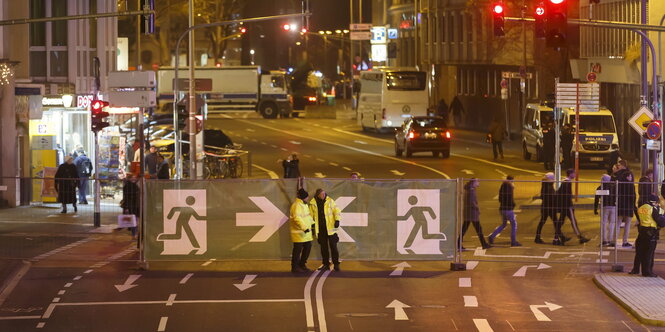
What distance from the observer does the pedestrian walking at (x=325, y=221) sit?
72.4 feet

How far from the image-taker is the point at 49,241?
89.4ft

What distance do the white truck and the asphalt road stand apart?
54774 mm

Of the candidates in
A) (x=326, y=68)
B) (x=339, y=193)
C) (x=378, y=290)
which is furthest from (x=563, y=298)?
(x=326, y=68)

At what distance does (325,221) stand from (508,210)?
5452 millimetres

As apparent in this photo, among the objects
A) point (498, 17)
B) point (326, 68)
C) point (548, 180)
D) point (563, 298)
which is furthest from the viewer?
point (326, 68)

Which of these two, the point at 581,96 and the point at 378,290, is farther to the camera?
the point at 581,96

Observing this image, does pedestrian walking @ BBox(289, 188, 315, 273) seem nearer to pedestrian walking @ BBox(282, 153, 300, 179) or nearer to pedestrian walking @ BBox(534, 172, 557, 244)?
pedestrian walking @ BBox(534, 172, 557, 244)

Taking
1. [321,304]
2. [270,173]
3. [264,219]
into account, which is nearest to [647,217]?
[321,304]

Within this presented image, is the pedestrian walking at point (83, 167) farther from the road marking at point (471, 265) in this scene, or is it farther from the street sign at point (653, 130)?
the street sign at point (653, 130)

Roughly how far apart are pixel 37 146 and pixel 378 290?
19.6 m

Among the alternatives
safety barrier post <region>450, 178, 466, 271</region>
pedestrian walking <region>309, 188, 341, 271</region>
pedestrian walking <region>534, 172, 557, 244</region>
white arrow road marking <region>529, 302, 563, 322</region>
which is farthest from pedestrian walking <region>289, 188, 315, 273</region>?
pedestrian walking <region>534, 172, 557, 244</region>

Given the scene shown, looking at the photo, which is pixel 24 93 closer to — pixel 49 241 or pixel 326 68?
pixel 49 241

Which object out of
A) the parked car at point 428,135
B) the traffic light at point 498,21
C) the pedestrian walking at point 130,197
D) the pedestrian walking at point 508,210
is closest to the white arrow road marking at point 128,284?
the pedestrian walking at point 130,197

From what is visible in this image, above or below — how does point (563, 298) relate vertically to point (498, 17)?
below
